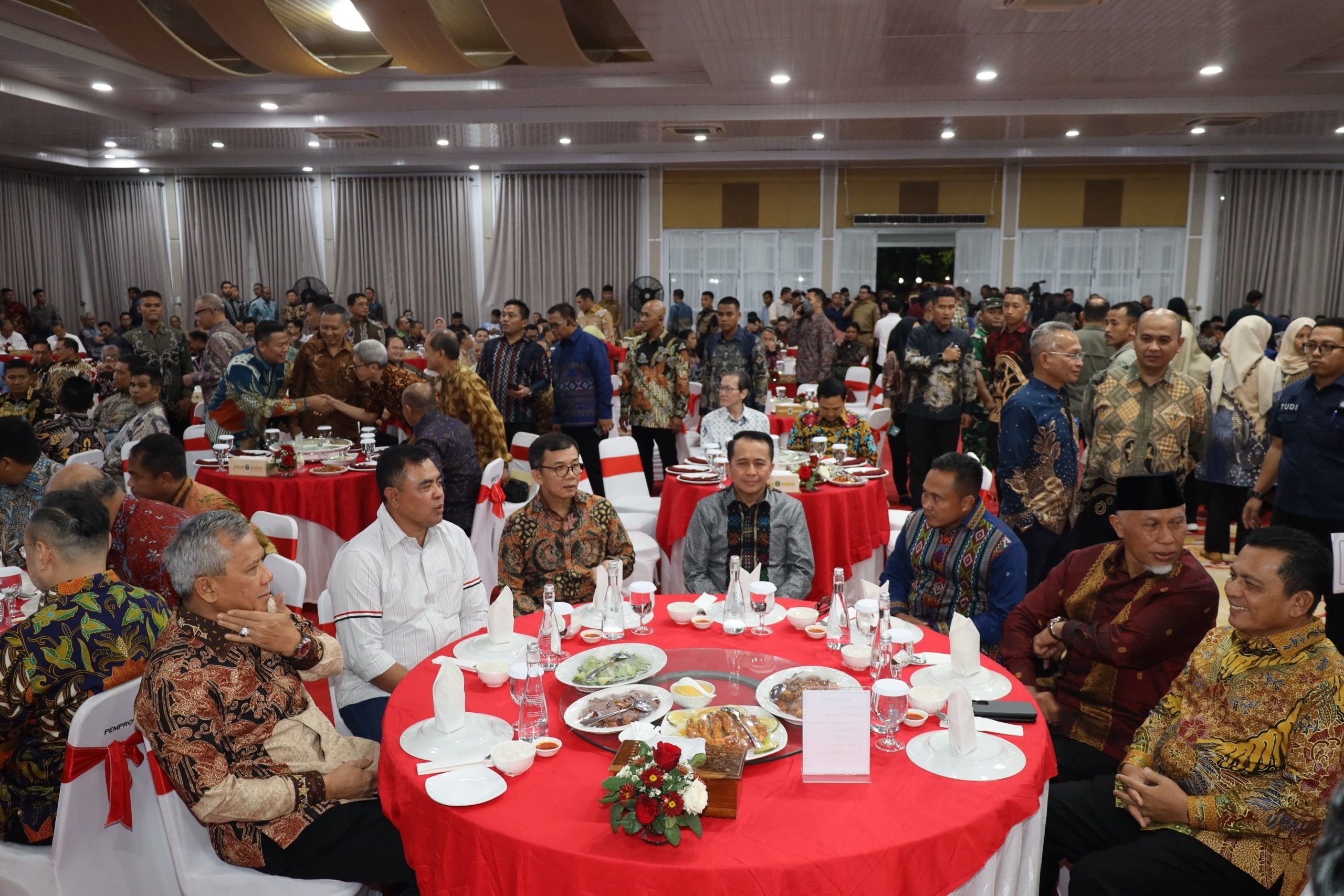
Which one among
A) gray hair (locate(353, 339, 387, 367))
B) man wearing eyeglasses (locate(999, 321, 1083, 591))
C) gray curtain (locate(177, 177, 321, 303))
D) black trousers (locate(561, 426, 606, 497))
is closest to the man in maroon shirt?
man wearing eyeglasses (locate(999, 321, 1083, 591))

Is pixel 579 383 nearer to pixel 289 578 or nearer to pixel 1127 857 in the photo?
pixel 289 578

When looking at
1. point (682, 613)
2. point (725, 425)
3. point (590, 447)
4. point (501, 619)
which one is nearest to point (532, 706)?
point (501, 619)

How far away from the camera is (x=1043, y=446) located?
3781 mm

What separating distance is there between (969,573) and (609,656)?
139cm

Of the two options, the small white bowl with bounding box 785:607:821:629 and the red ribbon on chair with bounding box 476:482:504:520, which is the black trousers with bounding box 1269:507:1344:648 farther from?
the red ribbon on chair with bounding box 476:482:504:520

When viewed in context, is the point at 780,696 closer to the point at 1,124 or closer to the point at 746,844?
the point at 746,844

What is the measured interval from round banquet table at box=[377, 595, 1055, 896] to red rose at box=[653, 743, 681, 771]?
0.45 ft

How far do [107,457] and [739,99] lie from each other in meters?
7.31

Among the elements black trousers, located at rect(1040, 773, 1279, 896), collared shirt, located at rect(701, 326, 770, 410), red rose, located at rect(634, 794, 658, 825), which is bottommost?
black trousers, located at rect(1040, 773, 1279, 896)

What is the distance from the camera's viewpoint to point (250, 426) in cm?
564

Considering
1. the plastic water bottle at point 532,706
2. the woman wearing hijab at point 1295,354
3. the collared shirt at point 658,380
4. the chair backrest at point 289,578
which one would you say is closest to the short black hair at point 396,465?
the chair backrest at point 289,578

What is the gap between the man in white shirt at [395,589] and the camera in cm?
279

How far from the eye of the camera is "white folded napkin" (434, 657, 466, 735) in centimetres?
201

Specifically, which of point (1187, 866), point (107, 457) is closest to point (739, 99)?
point (107, 457)
